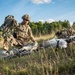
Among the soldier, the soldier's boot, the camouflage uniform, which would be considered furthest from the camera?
the soldier

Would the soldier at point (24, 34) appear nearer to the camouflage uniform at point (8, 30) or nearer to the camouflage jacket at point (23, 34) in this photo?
the camouflage jacket at point (23, 34)

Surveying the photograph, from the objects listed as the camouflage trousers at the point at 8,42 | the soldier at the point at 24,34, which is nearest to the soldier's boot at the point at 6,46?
the camouflage trousers at the point at 8,42

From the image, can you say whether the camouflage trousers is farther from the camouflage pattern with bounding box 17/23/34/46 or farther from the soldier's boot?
the camouflage pattern with bounding box 17/23/34/46

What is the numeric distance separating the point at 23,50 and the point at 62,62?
2.93 m

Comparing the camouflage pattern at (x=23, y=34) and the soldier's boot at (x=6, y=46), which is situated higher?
the camouflage pattern at (x=23, y=34)

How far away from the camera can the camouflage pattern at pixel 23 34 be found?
9.87m

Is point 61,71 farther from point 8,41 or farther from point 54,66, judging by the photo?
point 8,41

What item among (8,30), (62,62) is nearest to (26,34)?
(8,30)

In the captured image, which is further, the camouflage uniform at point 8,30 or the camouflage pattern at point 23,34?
the camouflage pattern at point 23,34

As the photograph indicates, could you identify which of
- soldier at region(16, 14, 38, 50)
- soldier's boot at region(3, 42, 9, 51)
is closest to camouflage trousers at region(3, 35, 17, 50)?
soldier's boot at region(3, 42, 9, 51)

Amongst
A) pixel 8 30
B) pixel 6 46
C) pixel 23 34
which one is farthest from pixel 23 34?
pixel 6 46

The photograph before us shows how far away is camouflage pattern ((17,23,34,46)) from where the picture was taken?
388 inches

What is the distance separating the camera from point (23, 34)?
998cm

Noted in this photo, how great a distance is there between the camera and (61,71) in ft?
18.8
